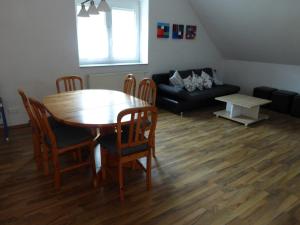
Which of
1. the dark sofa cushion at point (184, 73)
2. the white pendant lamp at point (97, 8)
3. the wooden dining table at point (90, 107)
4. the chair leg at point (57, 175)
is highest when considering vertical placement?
the white pendant lamp at point (97, 8)

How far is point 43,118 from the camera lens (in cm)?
202

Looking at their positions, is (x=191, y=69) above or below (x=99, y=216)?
above

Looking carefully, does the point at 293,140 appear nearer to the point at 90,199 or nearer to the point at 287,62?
the point at 287,62

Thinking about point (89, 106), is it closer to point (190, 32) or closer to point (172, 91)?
point (172, 91)

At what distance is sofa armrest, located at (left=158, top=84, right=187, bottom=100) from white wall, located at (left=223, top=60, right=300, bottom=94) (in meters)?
2.14

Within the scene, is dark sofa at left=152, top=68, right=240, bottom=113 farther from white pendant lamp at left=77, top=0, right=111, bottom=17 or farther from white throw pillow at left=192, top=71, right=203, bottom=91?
white pendant lamp at left=77, top=0, right=111, bottom=17

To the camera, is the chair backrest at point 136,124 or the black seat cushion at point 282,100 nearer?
the chair backrest at point 136,124

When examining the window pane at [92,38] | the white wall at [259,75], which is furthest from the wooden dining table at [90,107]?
the white wall at [259,75]

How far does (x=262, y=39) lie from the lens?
466cm

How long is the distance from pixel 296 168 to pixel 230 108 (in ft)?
5.96

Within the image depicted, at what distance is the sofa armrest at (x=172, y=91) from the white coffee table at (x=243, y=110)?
737 millimetres

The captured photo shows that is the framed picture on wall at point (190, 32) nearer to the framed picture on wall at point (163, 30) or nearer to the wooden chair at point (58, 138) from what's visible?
the framed picture on wall at point (163, 30)

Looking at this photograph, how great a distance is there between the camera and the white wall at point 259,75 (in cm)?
494

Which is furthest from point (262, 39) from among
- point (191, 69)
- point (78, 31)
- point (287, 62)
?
point (78, 31)
